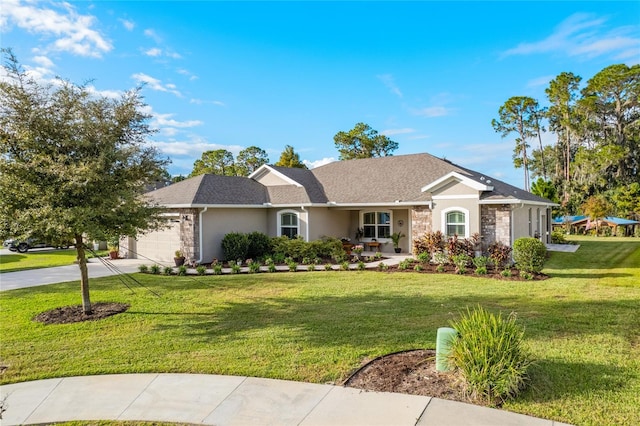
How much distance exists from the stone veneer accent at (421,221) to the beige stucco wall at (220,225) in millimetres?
7846

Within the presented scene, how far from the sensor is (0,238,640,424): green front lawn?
522 centimetres

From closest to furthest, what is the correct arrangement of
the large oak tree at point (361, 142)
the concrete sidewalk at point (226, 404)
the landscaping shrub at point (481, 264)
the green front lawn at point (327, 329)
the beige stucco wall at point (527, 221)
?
the concrete sidewalk at point (226, 404)
the green front lawn at point (327, 329)
the landscaping shrub at point (481, 264)
the beige stucco wall at point (527, 221)
the large oak tree at point (361, 142)

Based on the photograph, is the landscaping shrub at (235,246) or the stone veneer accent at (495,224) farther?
the landscaping shrub at (235,246)

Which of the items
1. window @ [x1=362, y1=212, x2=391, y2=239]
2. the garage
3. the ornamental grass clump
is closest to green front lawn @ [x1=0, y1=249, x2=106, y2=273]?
the garage

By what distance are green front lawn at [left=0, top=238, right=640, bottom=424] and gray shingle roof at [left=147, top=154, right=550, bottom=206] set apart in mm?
5580

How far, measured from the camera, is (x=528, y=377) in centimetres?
497

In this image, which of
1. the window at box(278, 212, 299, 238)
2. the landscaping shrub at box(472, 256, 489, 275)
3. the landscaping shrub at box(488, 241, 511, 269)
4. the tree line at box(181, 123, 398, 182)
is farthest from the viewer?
the tree line at box(181, 123, 398, 182)

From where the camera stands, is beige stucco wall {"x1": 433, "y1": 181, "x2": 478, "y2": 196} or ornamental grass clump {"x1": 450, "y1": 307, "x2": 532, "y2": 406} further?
beige stucco wall {"x1": 433, "y1": 181, "x2": 478, "y2": 196}

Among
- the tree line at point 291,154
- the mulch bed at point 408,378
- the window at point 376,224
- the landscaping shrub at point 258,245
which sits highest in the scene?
the tree line at point 291,154

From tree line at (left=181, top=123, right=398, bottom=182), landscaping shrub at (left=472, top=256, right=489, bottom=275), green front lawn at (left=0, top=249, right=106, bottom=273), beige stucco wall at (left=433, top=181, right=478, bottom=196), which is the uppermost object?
tree line at (left=181, top=123, right=398, bottom=182)

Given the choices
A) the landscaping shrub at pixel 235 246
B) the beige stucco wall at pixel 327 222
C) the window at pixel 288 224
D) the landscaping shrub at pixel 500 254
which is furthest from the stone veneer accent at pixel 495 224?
the landscaping shrub at pixel 235 246

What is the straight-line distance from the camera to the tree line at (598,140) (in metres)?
32.8

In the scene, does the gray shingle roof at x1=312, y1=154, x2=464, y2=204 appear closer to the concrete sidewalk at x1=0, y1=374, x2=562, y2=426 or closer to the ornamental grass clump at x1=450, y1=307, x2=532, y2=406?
the ornamental grass clump at x1=450, y1=307, x2=532, y2=406

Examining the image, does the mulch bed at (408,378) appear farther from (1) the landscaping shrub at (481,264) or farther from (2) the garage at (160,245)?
(2) the garage at (160,245)
